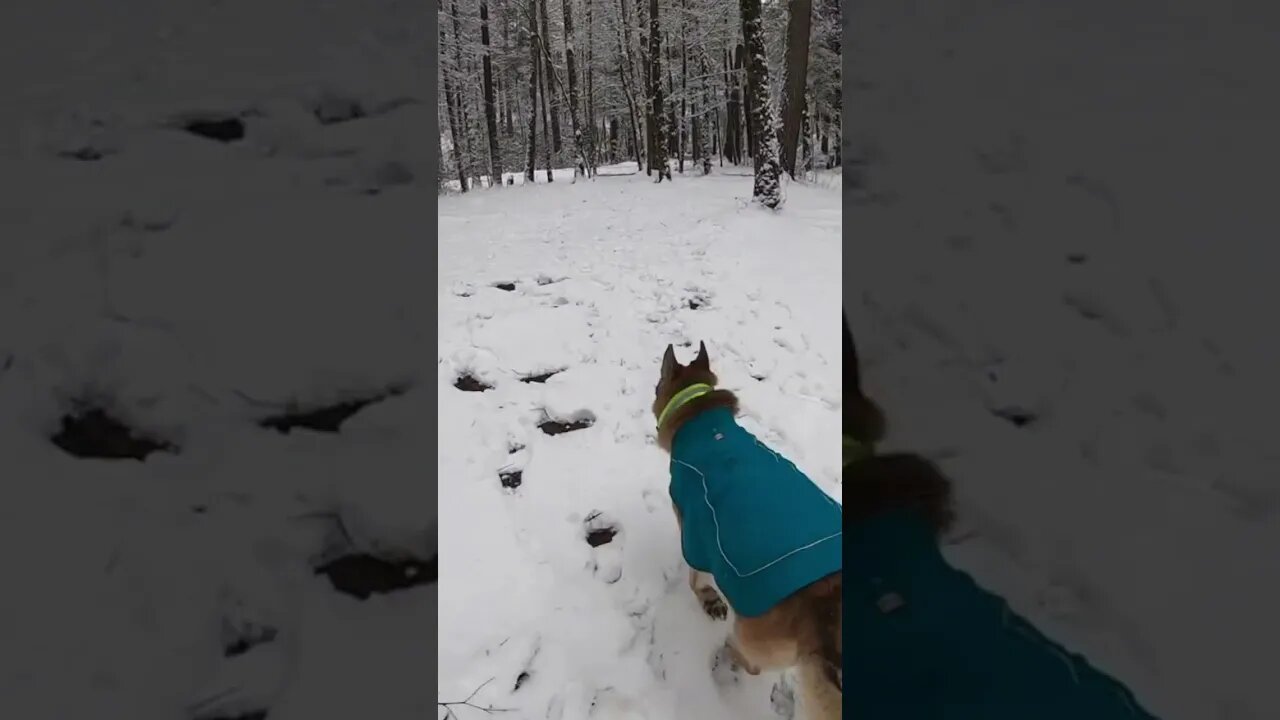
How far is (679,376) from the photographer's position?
297 cm

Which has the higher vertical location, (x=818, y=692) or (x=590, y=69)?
(x=590, y=69)

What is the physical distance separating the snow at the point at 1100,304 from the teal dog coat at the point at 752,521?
1.05 metres

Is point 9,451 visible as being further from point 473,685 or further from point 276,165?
point 473,685

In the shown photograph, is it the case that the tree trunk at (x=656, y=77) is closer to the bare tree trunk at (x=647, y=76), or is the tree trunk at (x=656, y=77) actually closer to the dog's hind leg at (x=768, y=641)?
the bare tree trunk at (x=647, y=76)

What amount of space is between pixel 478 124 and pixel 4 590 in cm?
2230

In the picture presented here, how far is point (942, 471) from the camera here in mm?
676

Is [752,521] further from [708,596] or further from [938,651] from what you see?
[938,651]

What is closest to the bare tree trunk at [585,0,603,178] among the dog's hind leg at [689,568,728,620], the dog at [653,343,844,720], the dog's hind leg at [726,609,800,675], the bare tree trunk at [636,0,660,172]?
the bare tree trunk at [636,0,660,172]

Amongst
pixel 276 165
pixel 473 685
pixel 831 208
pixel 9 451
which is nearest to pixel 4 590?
pixel 9 451

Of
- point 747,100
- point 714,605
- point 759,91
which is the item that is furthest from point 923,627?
point 747,100

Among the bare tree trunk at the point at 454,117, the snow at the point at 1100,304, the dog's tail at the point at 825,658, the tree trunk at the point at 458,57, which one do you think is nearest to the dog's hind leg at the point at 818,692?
the dog's tail at the point at 825,658

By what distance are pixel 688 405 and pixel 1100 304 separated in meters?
2.14

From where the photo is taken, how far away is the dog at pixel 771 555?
5.37 ft

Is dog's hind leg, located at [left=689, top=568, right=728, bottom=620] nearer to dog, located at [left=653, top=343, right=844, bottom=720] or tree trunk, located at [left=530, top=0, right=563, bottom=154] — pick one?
dog, located at [left=653, top=343, right=844, bottom=720]
